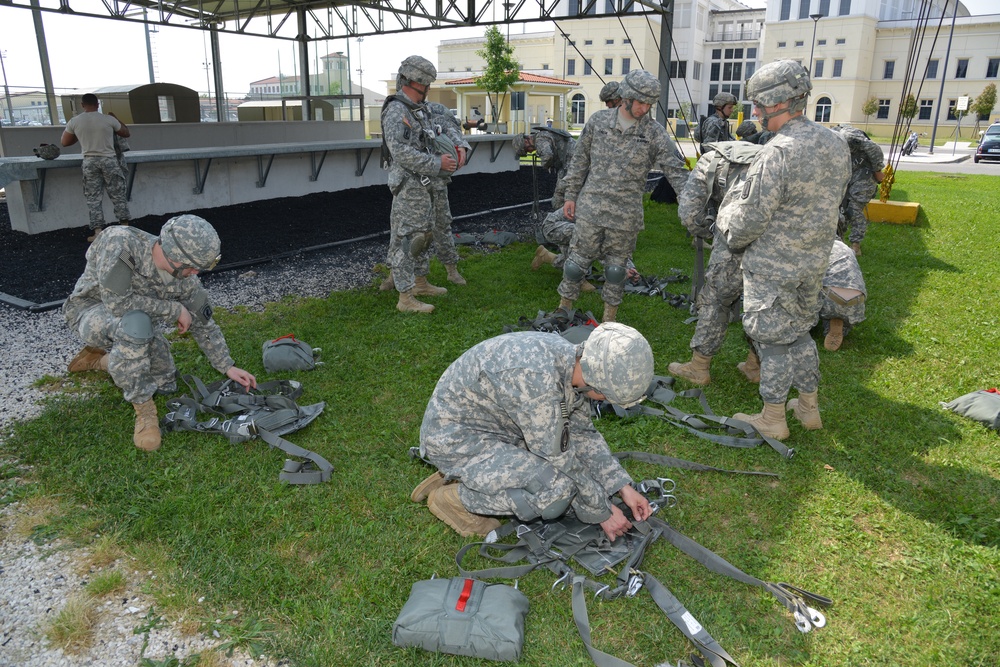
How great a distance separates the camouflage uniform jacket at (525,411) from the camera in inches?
114

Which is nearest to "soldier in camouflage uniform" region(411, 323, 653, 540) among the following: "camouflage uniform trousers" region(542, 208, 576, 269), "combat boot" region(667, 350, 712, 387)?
"combat boot" region(667, 350, 712, 387)

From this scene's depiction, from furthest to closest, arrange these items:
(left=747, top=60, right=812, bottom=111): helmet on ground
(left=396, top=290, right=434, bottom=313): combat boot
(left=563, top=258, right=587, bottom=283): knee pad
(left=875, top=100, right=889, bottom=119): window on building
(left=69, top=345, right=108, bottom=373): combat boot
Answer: (left=875, top=100, right=889, bottom=119): window on building, (left=396, top=290, right=434, bottom=313): combat boot, (left=563, top=258, right=587, bottom=283): knee pad, (left=69, top=345, right=108, bottom=373): combat boot, (left=747, top=60, right=812, bottom=111): helmet on ground

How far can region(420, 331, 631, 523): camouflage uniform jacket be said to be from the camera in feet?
9.51

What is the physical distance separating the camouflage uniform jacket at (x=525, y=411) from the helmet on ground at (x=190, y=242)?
1.63 m

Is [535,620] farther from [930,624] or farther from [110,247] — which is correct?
[110,247]

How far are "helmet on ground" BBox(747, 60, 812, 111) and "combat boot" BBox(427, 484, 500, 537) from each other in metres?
2.70

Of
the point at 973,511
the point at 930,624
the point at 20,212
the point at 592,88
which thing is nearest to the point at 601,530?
the point at 930,624

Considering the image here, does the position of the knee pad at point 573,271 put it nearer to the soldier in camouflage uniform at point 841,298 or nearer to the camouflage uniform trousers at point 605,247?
the camouflage uniform trousers at point 605,247

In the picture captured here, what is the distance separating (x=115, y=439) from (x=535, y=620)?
2.85m

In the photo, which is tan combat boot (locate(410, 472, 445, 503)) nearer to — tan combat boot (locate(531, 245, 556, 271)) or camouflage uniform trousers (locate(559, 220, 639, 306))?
camouflage uniform trousers (locate(559, 220, 639, 306))

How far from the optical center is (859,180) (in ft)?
26.8

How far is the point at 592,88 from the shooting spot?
63.4 metres

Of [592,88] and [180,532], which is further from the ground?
[592,88]

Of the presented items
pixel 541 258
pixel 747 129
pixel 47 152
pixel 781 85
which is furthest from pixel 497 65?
→ pixel 781 85
